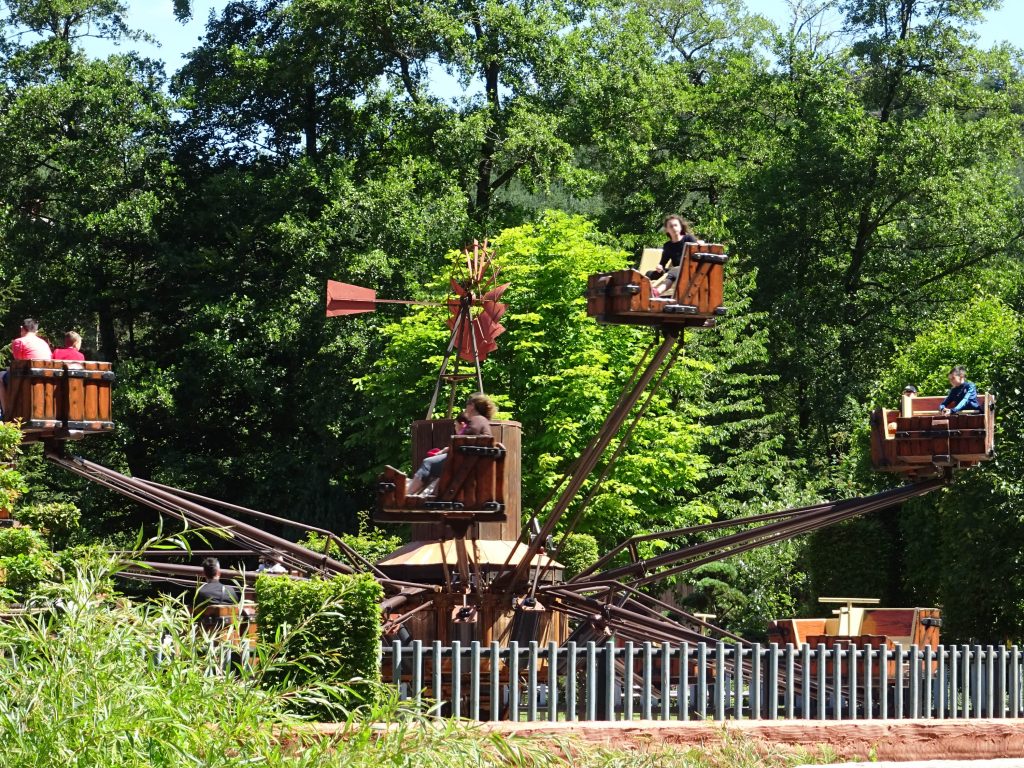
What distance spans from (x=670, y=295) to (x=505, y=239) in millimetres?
18852

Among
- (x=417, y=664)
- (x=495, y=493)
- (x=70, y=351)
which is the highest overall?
(x=70, y=351)

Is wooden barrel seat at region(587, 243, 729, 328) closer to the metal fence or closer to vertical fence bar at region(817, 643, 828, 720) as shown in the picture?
the metal fence

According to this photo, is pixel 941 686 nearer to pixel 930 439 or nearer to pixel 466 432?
pixel 930 439

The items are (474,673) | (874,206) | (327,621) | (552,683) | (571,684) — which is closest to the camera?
(327,621)

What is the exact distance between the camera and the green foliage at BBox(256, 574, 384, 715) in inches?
425

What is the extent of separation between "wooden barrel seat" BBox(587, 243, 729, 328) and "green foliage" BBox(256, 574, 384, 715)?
387cm

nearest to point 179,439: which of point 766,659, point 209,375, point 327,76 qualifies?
point 209,375

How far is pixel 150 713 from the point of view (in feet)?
25.8

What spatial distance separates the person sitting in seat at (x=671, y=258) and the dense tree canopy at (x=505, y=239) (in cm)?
1571

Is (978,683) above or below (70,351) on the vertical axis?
below

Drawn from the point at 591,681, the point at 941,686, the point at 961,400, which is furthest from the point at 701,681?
the point at 961,400

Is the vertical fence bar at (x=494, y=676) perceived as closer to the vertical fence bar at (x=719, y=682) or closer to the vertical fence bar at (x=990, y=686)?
the vertical fence bar at (x=719, y=682)

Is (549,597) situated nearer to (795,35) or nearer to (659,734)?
(659,734)

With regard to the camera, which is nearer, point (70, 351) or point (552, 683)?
point (552, 683)
